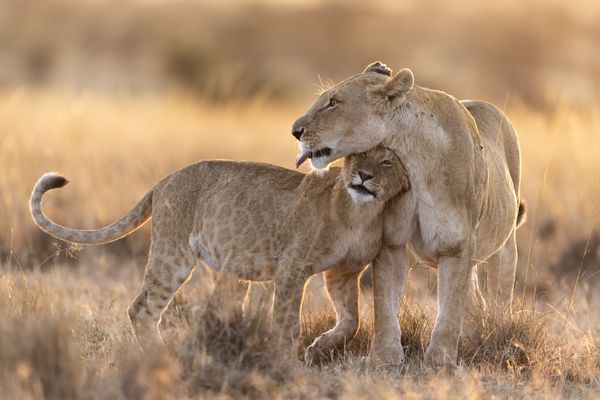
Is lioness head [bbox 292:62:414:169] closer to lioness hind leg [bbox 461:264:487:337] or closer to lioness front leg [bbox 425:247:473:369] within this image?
lioness front leg [bbox 425:247:473:369]

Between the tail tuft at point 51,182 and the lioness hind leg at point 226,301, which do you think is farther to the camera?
the tail tuft at point 51,182

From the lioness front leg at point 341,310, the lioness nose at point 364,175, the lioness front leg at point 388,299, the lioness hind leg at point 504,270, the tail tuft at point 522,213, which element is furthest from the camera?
the tail tuft at point 522,213

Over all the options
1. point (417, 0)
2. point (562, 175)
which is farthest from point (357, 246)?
point (417, 0)

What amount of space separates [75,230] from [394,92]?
2.08m

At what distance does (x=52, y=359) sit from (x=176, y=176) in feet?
6.80

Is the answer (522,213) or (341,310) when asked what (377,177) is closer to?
(341,310)

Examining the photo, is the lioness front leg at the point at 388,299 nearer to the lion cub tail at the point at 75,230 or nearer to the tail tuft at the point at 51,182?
the lion cub tail at the point at 75,230

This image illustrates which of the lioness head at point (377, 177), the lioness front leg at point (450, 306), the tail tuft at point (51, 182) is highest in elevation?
the lioness head at point (377, 177)

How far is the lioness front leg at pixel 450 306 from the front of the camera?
5938 millimetres

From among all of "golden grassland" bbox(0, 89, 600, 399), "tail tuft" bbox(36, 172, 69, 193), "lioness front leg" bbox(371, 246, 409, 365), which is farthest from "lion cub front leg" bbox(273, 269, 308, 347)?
"tail tuft" bbox(36, 172, 69, 193)

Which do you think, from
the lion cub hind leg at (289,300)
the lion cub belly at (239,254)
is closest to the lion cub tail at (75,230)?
the lion cub belly at (239,254)

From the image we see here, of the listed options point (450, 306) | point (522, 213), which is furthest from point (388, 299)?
point (522, 213)

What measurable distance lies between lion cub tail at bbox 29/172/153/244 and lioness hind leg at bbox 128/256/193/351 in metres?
0.38

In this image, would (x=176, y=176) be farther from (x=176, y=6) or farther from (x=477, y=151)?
(x=176, y=6)
